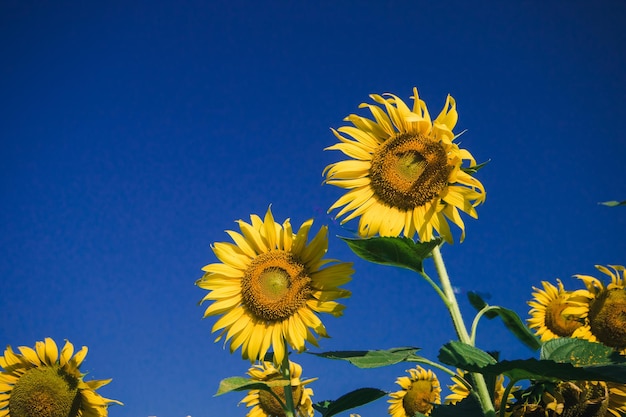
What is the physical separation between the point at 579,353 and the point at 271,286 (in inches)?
99.7

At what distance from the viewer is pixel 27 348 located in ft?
23.3

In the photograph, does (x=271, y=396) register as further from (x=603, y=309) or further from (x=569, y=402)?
(x=569, y=402)

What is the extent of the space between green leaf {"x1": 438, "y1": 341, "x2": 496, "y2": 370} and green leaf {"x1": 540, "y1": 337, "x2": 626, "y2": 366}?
566 mm

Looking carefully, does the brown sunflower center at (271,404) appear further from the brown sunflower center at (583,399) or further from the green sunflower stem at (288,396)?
the brown sunflower center at (583,399)

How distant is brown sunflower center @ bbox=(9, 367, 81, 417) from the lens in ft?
21.8

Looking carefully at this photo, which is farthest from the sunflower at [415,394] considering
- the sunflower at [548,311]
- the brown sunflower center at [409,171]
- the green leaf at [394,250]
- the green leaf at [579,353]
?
the green leaf at [394,250]

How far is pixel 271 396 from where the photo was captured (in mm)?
8133

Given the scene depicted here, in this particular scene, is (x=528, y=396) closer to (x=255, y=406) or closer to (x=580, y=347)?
(x=580, y=347)

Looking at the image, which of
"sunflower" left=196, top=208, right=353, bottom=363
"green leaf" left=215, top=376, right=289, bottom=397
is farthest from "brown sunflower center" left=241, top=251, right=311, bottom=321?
"green leaf" left=215, top=376, right=289, bottom=397

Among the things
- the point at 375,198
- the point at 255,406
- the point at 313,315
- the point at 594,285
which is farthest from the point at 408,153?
the point at 255,406

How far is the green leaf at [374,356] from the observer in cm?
326

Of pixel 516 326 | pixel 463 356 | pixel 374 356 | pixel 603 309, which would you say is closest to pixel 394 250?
pixel 374 356

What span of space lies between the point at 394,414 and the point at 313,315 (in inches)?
228

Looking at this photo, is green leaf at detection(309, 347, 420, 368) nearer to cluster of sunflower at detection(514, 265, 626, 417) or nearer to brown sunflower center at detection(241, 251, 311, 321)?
cluster of sunflower at detection(514, 265, 626, 417)
